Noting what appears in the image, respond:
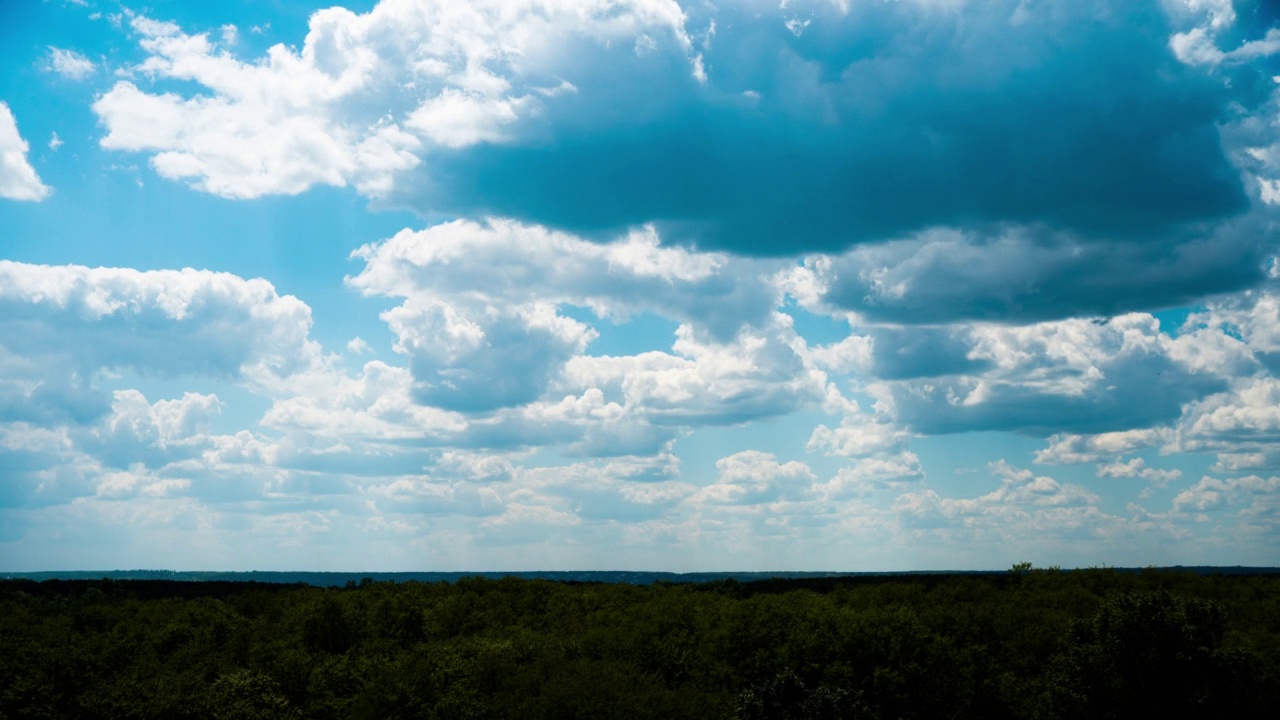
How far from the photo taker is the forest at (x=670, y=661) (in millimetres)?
75375

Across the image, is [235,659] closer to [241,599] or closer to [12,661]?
[12,661]

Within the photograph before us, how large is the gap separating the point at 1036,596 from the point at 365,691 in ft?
274

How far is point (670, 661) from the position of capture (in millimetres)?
93875

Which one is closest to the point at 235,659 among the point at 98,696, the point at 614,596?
the point at 98,696

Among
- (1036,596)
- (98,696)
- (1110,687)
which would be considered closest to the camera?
(1110,687)

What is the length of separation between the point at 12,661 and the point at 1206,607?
96.0 m

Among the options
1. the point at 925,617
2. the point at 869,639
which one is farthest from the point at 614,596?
the point at 869,639

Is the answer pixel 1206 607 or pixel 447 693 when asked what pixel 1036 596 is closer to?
pixel 1206 607

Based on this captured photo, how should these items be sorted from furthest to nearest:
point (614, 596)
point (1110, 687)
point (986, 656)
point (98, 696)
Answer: point (614, 596), point (986, 656), point (98, 696), point (1110, 687)

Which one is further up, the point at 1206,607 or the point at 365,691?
the point at 1206,607

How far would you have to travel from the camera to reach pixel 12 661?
86.2m

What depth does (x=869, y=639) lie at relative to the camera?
89.8 m

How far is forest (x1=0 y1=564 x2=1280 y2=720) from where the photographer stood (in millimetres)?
75375

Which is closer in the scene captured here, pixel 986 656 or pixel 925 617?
pixel 986 656
